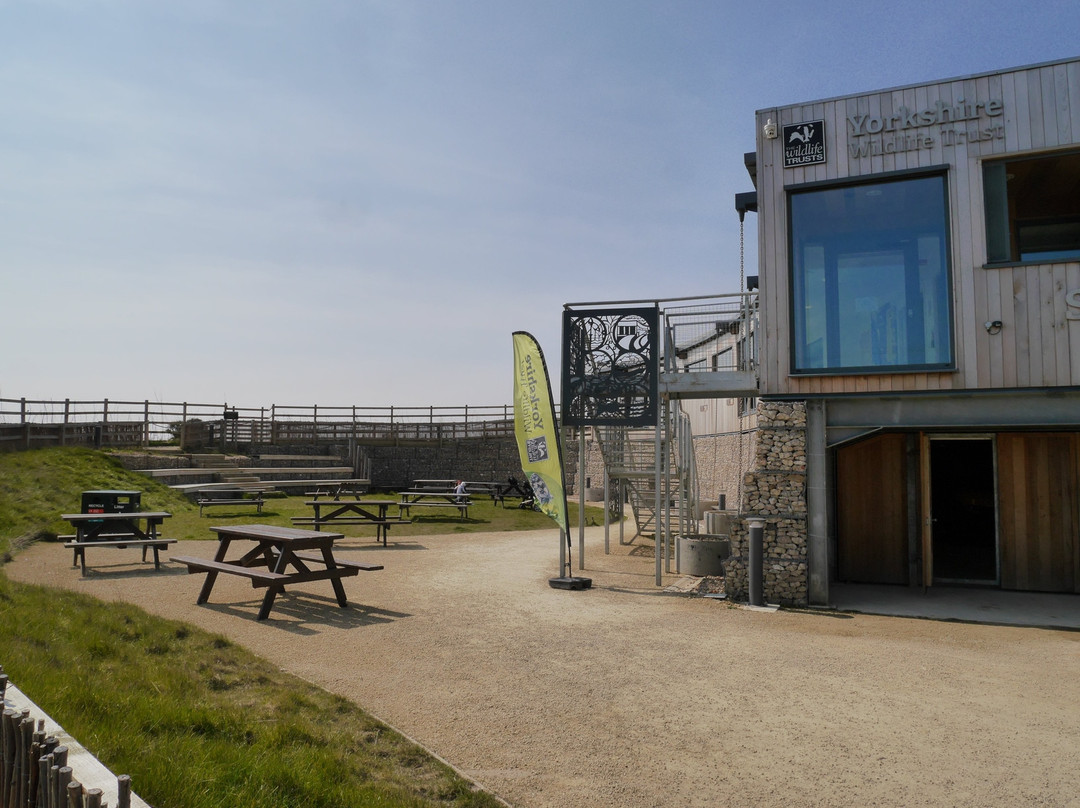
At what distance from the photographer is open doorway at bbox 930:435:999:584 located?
10.4 m

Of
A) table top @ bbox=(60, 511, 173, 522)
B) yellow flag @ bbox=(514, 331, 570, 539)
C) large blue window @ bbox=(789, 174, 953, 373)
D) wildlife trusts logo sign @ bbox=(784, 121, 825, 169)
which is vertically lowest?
table top @ bbox=(60, 511, 173, 522)

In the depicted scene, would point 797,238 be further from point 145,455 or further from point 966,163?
point 145,455

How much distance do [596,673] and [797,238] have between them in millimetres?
6203

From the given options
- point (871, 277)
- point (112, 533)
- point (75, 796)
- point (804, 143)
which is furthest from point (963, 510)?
point (112, 533)

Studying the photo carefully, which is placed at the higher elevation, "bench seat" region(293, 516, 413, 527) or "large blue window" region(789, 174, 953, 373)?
"large blue window" region(789, 174, 953, 373)

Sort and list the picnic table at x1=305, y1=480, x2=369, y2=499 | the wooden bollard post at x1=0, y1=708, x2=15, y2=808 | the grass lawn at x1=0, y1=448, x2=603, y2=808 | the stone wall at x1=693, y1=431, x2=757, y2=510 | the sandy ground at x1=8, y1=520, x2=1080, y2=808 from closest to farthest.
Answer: the wooden bollard post at x1=0, y1=708, x2=15, y2=808, the grass lawn at x1=0, y1=448, x2=603, y2=808, the sandy ground at x1=8, y1=520, x2=1080, y2=808, the stone wall at x1=693, y1=431, x2=757, y2=510, the picnic table at x1=305, y1=480, x2=369, y2=499

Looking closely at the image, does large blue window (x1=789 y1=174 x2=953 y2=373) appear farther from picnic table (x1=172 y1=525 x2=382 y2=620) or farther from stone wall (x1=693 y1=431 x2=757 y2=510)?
stone wall (x1=693 y1=431 x2=757 y2=510)

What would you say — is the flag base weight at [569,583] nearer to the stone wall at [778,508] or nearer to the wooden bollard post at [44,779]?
the stone wall at [778,508]

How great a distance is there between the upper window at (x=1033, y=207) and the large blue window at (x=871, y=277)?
20.7 inches

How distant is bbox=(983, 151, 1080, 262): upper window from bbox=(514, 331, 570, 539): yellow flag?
562cm

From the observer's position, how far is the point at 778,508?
30.1 feet

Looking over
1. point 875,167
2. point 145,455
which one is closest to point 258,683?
point 875,167

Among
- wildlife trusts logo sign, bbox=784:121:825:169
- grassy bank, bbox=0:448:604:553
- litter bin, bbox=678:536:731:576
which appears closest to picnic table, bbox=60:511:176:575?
grassy bank, bbox=0:448:604:553

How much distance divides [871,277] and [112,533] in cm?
1213
